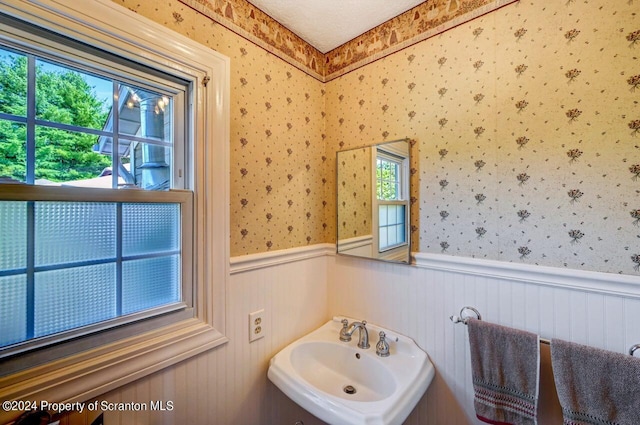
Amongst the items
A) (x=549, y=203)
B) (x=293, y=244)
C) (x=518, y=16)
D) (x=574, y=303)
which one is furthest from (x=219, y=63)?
(x=574, y=303)

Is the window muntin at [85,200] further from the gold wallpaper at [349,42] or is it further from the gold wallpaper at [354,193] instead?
the gold wallpaper at [354,193]

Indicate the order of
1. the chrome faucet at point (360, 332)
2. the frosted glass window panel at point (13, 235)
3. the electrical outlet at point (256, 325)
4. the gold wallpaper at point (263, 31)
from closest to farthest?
the frosted glass window panel at point (13, 235)
the gold wallpaper at point (263, 31)
the electrical outlet at point (256, 325)
the chrome faucet at point (360, 332)

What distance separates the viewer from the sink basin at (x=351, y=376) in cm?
88

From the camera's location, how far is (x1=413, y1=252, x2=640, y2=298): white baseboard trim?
0.81 metres

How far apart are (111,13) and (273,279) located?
111cm

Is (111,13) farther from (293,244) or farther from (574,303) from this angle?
(574,303)

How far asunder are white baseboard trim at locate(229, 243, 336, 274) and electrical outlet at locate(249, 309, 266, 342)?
0.68 feet

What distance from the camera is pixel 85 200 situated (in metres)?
0.76

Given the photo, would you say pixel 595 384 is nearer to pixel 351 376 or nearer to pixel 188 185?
pixel 351 376

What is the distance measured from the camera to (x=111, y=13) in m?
0.79

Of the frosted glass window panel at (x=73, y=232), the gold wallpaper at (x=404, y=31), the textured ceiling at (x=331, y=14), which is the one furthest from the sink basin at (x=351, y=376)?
the textured ceiling at (x=331, y=14)

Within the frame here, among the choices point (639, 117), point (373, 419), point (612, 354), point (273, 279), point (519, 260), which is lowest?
point (373, 419)

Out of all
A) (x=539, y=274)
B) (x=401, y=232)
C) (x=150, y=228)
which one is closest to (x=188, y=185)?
(x=150, y=228)

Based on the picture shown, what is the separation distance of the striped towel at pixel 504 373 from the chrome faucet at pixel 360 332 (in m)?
0.45
